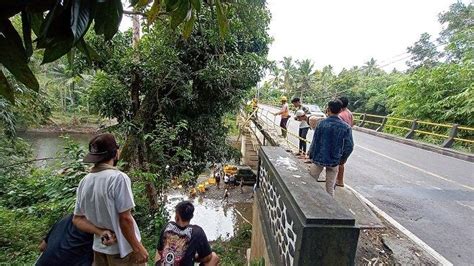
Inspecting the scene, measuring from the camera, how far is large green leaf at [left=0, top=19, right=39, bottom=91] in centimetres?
62

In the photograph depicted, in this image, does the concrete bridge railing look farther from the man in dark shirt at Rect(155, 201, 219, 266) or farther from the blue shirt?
the man in dark shirt at Rect(155, 201, 219, 266)

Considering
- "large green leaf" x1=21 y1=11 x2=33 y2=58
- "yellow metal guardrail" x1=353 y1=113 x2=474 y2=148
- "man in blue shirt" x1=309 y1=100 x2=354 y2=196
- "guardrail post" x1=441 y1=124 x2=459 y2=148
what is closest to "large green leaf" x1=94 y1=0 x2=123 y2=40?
"large green leaf" x1=21 y1=11 x2=33 y2=58

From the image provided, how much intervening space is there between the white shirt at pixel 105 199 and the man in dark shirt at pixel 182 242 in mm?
566

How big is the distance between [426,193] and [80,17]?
20.5 ft

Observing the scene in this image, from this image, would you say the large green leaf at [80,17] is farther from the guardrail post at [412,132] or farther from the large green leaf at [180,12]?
the guardrail post at [412,132]

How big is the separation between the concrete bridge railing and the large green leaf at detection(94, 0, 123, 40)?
1.49 metres

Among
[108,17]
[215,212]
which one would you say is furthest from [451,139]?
[108,17]

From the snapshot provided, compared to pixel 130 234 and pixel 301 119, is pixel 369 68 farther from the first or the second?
pixel 130 234

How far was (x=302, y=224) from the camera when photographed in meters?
1.84

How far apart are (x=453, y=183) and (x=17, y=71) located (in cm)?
760

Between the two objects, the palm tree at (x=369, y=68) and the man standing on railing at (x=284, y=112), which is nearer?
the man standing on railing at (x=284, y=112)

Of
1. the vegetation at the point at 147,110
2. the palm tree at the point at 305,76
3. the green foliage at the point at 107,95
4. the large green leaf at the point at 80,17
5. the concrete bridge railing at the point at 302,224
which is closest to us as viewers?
the large green leaf at the point at 80,17

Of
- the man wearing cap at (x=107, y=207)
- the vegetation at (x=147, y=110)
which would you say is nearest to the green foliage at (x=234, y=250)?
the vegetation at (x=147, y=110)

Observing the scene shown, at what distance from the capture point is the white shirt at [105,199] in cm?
201
